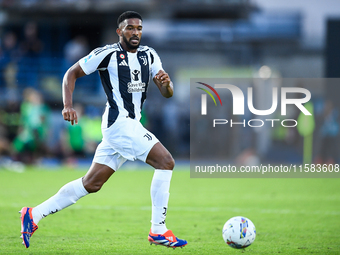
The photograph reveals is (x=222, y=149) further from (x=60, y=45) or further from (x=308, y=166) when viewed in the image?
(x=60, y=45)

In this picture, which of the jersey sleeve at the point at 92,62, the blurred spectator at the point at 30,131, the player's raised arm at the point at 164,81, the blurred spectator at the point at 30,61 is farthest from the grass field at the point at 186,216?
the blurred spectator at the point at 30,61

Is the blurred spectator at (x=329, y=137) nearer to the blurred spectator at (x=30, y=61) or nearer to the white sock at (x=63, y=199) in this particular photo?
the blurred spectator at (x=30, y=61)

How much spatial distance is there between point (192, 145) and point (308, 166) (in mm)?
6225

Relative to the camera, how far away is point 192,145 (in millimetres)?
21500

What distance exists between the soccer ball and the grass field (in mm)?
105

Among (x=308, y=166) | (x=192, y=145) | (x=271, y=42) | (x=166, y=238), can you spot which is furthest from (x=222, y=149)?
(x=166, y=238)

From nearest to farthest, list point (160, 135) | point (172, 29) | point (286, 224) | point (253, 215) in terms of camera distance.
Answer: point (286, 224), point (253, 215), point (160, 135), point (172, 29)

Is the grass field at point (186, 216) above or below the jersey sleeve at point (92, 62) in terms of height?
below

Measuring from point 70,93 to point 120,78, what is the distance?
1.71ft

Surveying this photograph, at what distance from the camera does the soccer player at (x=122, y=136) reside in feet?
16.1

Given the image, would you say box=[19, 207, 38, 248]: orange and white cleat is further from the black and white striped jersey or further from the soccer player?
the black and white striped jersey

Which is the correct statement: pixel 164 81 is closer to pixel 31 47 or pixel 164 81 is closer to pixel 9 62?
pixel 9 62

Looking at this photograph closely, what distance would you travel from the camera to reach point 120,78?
16.4ft

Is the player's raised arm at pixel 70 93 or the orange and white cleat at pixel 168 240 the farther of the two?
the orange and white cleat at pixel 168 240
